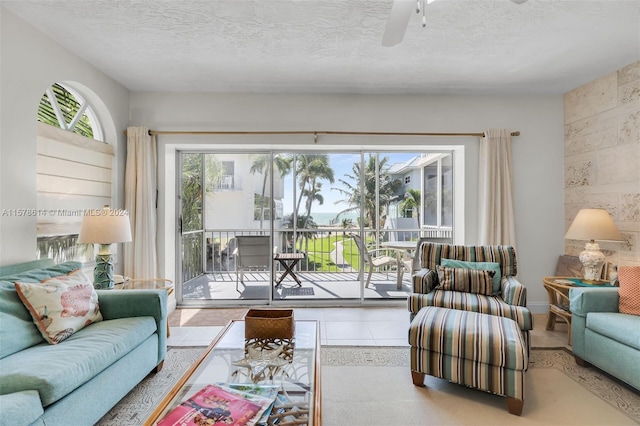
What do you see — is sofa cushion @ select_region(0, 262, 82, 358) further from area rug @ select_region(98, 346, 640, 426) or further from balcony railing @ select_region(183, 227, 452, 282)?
balcony railing @ select_region(183, 227, 452, 282)

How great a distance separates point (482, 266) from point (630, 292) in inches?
38.8

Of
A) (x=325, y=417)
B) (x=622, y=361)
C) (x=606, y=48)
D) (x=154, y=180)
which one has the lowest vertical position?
(x=325, y=417)

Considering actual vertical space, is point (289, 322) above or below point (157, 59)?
below

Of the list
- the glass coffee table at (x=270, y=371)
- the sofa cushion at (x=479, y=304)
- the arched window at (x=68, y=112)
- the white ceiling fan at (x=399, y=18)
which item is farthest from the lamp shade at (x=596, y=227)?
the arched window at (x=68, y=112)

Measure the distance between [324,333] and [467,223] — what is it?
85.0 inches

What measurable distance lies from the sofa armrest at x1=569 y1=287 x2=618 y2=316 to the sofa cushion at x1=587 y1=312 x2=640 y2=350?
4 centimetres

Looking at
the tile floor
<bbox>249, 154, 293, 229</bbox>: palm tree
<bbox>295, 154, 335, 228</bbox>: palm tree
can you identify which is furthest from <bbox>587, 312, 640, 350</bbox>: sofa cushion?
<bbox>249, 154, 293, 229</bbox>: palm tree

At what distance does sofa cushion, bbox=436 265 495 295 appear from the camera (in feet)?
9.03

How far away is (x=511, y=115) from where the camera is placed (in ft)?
12.3

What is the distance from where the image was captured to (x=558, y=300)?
318 cm

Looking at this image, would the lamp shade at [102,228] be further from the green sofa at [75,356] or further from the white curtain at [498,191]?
the white curtain at [498,191]

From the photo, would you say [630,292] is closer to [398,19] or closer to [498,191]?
[498,191]

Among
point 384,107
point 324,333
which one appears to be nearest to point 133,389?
point 324,333

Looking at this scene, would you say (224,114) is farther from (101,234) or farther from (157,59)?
(101,234)
